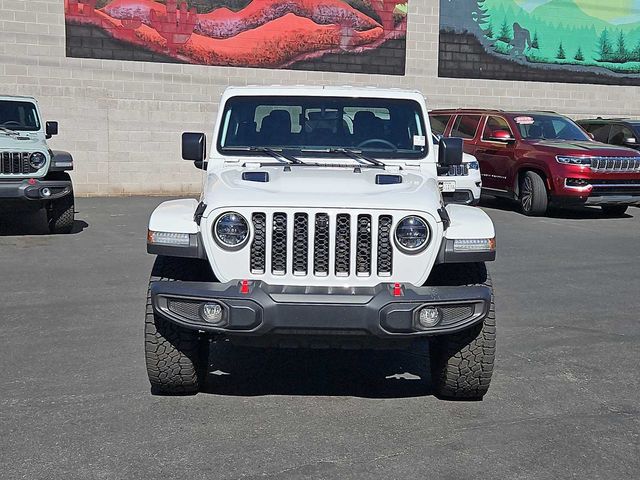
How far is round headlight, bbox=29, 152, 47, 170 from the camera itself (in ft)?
38.2

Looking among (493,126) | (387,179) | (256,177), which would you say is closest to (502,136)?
(493,126)

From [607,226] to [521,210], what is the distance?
1773 mm

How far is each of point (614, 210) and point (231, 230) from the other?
12.6 meters

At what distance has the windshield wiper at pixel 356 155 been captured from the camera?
5.84 m

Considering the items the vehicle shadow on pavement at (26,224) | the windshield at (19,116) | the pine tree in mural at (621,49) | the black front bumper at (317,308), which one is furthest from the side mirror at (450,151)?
the pine tree in mural at (621,49)

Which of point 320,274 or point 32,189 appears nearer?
point 320,274

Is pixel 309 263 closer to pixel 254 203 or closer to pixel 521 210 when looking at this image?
pixel 254 203

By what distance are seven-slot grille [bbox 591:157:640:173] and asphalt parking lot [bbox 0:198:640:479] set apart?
21.0 feet

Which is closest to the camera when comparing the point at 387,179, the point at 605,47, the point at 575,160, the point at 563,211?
the point at 387,179

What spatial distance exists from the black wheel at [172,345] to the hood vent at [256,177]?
579mm

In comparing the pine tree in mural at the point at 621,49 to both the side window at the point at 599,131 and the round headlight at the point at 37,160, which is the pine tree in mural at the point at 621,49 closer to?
the side window at the point at 599,131

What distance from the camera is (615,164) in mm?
14383

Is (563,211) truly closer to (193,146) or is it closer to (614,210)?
(614,210)

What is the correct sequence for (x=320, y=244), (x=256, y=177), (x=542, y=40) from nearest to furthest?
1. (x=320, y=244)
2. (x=256, y=177)
3. (x=542, y=40)
